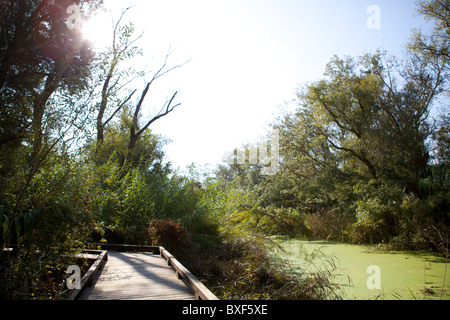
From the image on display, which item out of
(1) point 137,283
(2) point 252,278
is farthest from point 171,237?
(1) point 137,283

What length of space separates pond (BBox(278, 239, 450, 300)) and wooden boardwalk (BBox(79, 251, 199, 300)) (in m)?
2.19

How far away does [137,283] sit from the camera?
10.3 ft

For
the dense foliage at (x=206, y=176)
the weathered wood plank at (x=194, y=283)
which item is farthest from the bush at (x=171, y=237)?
the weathered wood plank at (x=194, y=283)

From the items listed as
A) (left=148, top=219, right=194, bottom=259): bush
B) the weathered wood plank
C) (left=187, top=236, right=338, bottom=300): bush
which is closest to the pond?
(left=187, top=236, right=338, bottom=300): bush

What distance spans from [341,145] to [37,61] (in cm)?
1021

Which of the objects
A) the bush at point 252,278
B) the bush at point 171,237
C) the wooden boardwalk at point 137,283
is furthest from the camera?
the bush at point 171,237

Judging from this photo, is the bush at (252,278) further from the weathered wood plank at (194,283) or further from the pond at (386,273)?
the weathered wood plank at (194,283)

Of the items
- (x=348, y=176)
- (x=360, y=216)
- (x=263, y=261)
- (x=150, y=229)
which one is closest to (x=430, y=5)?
(x=348, y=176)

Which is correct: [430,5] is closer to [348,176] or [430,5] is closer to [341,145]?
[341,145]

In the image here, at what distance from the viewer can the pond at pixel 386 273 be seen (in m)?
3.70

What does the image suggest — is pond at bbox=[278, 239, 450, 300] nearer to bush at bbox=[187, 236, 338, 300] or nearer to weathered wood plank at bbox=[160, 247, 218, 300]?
bush at bbox=[187, 236, 338, 300]

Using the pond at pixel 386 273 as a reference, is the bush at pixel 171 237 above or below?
above

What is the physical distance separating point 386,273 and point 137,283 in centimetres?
397

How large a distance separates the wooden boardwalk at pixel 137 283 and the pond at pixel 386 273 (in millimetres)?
2193
